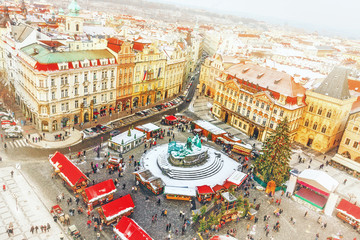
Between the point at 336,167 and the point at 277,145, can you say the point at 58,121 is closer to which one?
the point at 277,145

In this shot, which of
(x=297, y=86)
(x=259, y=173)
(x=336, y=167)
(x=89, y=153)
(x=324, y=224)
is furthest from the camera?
(x=297, y=86)

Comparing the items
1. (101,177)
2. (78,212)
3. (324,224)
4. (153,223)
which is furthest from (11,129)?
(324,224)

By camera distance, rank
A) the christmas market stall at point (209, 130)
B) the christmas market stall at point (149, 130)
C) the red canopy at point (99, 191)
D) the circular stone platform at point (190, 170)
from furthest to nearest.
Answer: the christmas market stall at point (209, 130), the christmas market stall at point (149, 130), the circular stone platform at point (190, 170), the red canopy at point (99, 191)

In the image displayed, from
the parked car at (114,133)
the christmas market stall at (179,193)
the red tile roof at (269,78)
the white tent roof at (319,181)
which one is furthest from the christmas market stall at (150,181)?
the red tile roof at (269,78)

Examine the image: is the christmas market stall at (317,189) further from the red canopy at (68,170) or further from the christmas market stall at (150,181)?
the red canopy at (68,170)

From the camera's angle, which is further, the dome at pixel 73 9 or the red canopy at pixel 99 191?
the dome at pixel 73 9

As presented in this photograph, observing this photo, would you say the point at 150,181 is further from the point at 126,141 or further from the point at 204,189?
the point at 126,141

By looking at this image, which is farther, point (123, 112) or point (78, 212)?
point (123, 112)
